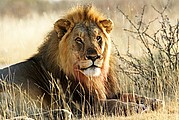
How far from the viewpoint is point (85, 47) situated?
23.4 ft

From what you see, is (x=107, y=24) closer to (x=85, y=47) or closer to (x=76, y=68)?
(x=85, y=47)

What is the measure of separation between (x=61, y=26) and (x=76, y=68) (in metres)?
0.57

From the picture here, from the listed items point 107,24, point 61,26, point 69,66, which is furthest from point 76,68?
point 107,24

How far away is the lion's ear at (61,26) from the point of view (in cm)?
744

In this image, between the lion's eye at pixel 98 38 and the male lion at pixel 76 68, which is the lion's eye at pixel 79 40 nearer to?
the male lion at pixel 76 68

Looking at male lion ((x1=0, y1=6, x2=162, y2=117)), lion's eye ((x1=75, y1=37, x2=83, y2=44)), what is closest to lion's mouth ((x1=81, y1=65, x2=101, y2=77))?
male lion ((x1=0, y1=6, x2=162, y2=117))

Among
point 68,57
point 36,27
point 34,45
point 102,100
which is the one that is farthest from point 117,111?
point 36,27

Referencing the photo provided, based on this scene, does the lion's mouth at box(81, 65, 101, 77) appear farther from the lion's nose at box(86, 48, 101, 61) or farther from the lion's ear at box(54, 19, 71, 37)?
the lion's ear at box(54, 19, 71, 37)

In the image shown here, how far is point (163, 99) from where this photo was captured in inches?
283

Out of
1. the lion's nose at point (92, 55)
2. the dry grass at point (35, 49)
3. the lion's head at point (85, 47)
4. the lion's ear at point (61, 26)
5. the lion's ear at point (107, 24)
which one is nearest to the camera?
the dry grass at point (35, 49)

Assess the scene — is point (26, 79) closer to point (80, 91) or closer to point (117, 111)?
point (80, 91)

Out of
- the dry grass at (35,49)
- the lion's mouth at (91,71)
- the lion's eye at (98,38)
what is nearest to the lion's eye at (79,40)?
the lion's eye at (98,38)

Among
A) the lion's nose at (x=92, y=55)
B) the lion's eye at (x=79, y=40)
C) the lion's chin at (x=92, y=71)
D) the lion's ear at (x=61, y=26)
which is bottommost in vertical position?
the lion's chin at (x=92, y=71)

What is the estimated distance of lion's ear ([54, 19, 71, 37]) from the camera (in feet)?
24.4
